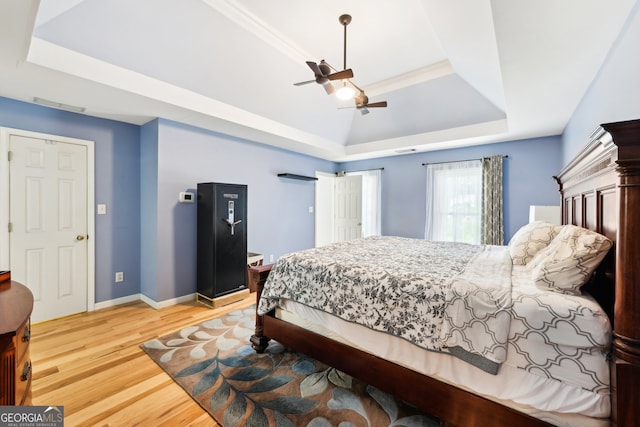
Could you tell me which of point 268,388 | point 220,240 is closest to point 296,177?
point 220,240

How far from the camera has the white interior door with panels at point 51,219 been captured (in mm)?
2778

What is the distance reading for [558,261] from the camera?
1425mm

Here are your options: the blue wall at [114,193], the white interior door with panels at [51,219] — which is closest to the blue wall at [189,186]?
the blue wall at [114,193]

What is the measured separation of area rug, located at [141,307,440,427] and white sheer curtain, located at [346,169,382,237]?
3.84 m

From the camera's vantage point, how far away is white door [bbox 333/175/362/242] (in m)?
5.65

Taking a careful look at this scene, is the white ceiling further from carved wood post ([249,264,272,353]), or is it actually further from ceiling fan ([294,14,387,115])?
carved wood post ([249,264,272,353])

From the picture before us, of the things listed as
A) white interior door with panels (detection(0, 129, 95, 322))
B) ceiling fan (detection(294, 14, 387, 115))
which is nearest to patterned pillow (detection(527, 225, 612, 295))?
ceiling fan (detection(294, 14, 387, 115))

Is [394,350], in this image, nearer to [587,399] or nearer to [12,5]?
[587,399]

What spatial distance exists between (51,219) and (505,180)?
6.19 m

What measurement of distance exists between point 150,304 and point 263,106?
10.0ft

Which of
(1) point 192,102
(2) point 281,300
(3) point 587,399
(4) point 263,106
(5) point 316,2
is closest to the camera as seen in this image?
(3) point 587,399

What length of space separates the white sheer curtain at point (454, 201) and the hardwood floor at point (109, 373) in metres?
4.10

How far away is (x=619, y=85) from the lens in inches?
66.2

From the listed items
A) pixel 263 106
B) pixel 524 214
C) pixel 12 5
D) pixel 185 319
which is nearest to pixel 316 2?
pixel 263 106
